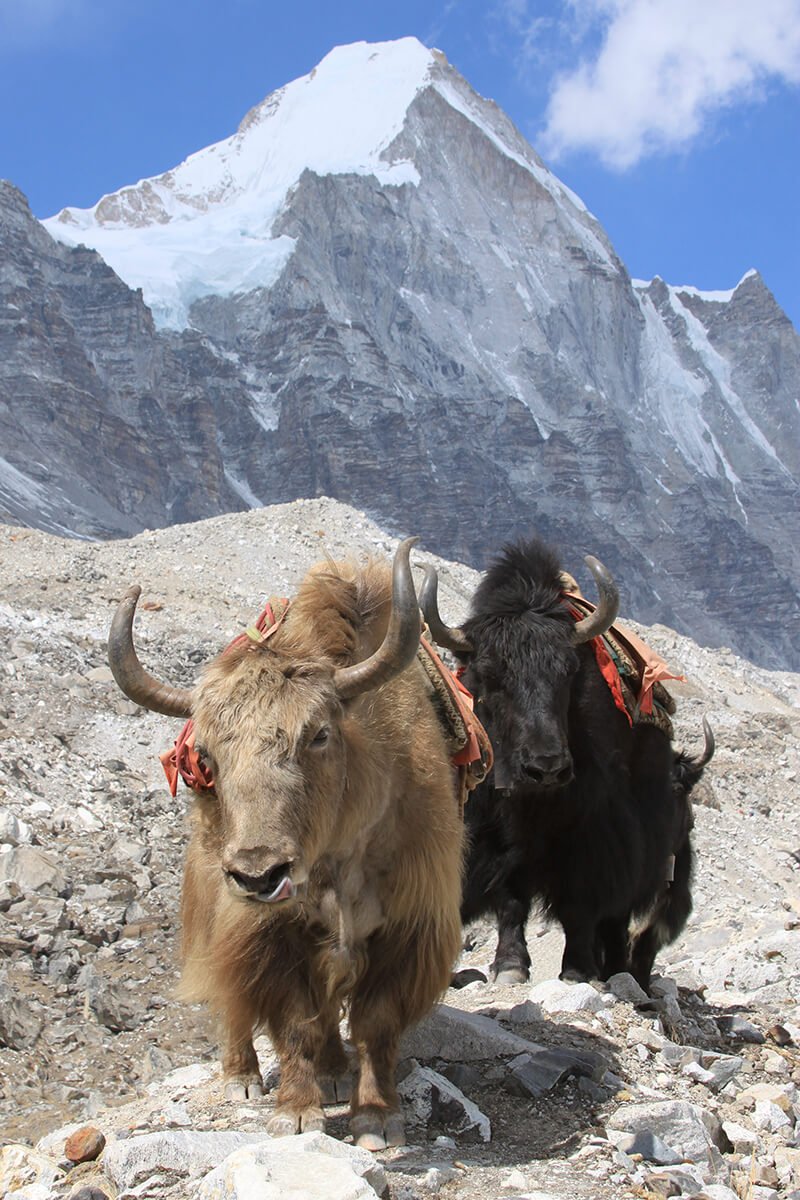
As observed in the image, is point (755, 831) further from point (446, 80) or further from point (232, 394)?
point (446, 80)

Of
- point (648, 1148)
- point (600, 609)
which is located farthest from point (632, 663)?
point (648, 1148)

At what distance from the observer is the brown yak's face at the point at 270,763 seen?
2.87m

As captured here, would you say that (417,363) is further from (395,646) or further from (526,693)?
(395,646)

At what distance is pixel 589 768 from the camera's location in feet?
17.3

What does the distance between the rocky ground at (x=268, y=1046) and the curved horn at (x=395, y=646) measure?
1.11 m

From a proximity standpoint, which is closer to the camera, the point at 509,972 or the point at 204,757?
the point at 204,757

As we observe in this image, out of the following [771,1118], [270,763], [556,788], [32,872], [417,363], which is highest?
[417,363]

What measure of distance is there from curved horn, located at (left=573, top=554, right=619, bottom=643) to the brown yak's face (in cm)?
177

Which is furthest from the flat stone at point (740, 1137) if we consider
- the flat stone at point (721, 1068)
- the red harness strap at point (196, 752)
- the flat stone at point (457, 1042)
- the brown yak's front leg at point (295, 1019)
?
the red harness strap at point (196, 752)

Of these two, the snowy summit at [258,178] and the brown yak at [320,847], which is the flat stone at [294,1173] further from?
the snowy summit at [258,178]

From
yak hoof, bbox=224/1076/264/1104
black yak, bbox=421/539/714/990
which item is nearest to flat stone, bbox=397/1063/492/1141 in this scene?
yak hoof, bbox=224/1076/264/1104

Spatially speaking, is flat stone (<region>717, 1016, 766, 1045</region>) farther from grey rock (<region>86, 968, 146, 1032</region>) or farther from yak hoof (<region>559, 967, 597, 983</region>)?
grey rock (<region>86, 968, 146, 1032</region>)

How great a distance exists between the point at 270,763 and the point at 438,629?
89.2 inches

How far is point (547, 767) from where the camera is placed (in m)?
4.62
